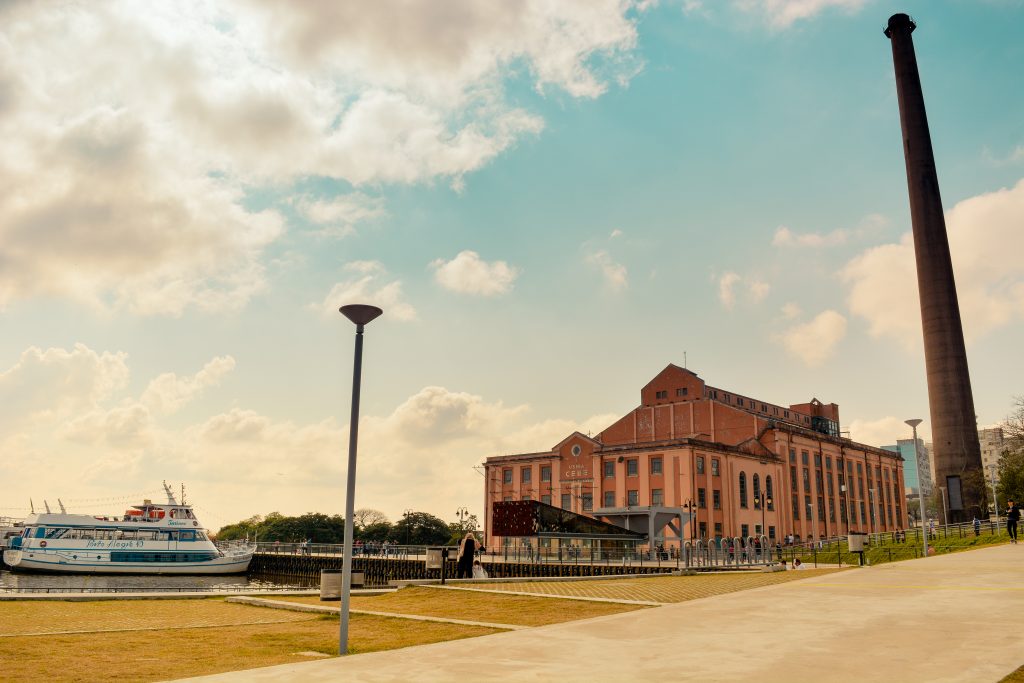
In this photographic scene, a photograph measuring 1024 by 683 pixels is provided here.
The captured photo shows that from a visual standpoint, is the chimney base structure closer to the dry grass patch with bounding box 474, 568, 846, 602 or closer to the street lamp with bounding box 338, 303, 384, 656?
the dry grass patch with bounding box 474, 568, 846, 602

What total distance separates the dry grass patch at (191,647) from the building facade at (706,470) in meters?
47.5

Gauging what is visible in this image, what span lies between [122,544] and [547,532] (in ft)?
143

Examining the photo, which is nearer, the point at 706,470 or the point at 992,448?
the point at 706,470

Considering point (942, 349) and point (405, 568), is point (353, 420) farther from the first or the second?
point (942, 349)

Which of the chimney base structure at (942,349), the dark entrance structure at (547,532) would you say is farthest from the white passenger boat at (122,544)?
the chimney base structure at (942,349)

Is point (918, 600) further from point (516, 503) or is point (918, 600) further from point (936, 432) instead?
point (936, 432)

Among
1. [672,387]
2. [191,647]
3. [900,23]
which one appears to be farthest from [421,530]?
[191,647]

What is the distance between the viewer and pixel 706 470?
215 ft

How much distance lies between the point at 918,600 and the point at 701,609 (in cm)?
Result: 458

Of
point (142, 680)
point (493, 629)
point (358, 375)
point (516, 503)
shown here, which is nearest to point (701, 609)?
point (493, 629)

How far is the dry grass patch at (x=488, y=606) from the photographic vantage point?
14.1 meters

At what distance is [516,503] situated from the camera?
46.9m

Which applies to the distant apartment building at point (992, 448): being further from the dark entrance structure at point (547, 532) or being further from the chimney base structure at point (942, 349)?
the dark entrance structure at point (547, 532)

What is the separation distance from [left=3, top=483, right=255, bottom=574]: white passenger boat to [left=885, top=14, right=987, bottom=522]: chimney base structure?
6708 cm
